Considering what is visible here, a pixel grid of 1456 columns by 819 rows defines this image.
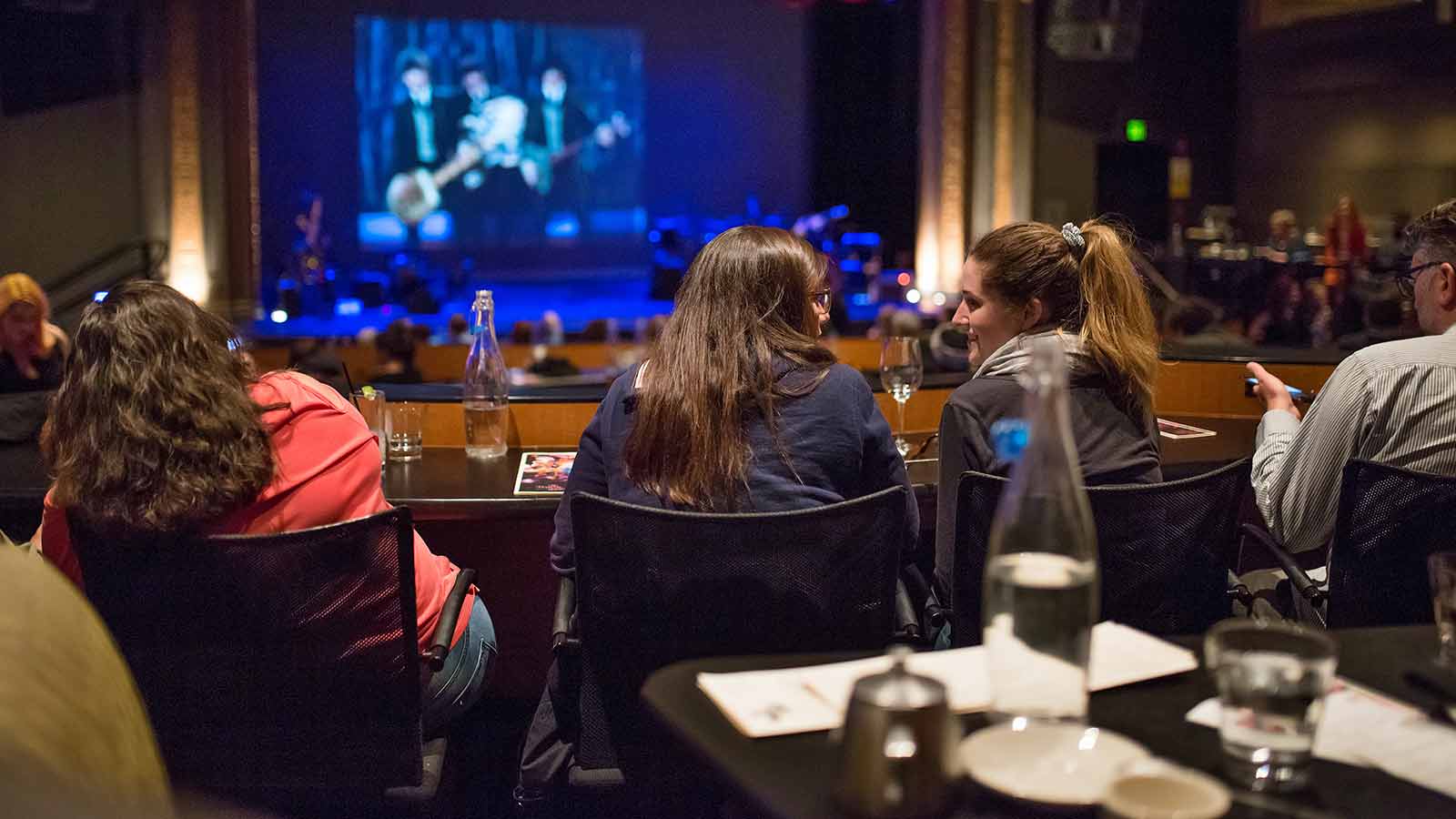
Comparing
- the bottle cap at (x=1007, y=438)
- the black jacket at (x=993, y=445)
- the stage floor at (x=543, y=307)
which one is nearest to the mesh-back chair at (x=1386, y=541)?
the black jacket at (x=993, y=445)

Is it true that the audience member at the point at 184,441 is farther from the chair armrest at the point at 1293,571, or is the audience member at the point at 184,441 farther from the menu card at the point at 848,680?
the chair armrest at the point at 1293,571

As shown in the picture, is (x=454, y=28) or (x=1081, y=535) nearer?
(x=1081, y=535)

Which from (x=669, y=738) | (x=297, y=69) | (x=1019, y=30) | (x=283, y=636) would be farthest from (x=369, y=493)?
(x=297, y=69)

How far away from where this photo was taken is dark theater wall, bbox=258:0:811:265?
39.3 ft

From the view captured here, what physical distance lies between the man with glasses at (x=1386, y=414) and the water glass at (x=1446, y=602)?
0.93 m

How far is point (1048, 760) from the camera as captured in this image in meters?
0.99

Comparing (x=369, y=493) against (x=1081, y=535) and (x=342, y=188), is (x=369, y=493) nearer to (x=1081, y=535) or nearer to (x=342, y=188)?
(x=1081, y=535)

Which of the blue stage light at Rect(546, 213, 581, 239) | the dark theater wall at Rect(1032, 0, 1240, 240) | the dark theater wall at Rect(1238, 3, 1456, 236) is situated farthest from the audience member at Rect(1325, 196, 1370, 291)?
the blue stage light at Rect(546, 213, 581, 239)

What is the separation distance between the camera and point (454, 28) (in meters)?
12.1

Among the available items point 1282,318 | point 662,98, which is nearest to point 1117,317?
point 1282,318

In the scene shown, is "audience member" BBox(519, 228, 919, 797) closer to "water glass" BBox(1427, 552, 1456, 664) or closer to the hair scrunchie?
the hair scrunchie

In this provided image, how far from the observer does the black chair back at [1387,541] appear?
1.97 m

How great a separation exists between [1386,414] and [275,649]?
1817mm

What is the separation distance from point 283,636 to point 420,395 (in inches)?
60.5
